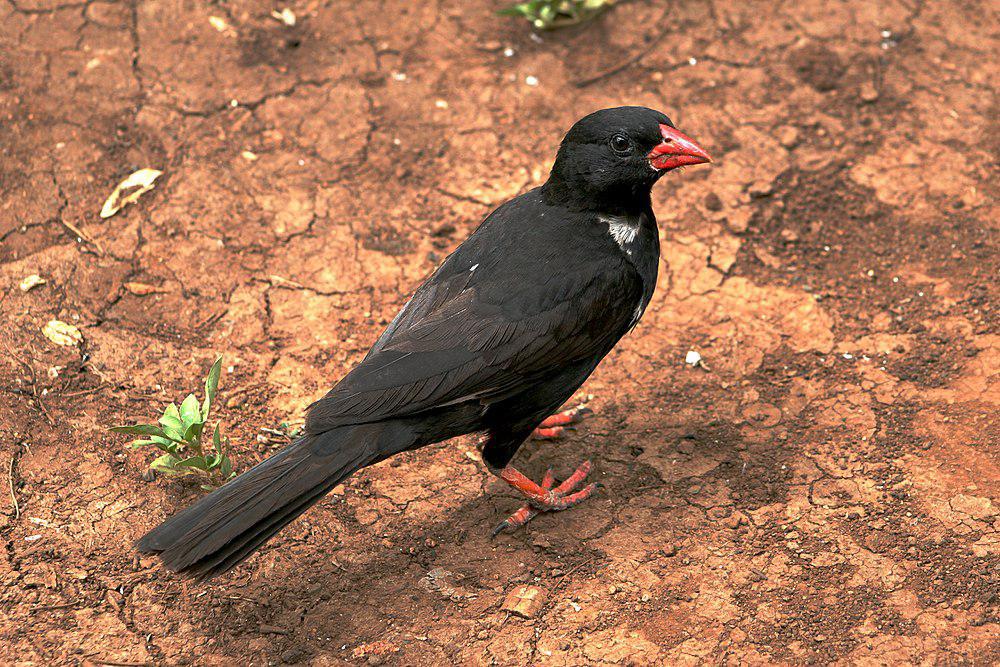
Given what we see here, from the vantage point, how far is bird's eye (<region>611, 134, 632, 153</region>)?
12.8 ft

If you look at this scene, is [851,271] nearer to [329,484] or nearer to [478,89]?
[478,89]

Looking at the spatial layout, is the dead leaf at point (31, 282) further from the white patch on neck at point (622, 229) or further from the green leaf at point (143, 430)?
the white patch on neck at point (622, 229)

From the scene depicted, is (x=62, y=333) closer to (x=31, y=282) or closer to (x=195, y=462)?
(x=31, y=282)

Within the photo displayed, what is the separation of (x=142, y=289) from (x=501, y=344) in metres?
2.24

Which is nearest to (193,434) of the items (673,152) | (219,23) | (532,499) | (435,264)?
(532,499)

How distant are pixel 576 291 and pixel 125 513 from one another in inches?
79.0

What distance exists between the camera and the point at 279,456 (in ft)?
11.5

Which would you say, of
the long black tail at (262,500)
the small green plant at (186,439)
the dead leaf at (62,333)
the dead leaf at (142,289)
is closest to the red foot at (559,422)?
the long black tail at (262,500)

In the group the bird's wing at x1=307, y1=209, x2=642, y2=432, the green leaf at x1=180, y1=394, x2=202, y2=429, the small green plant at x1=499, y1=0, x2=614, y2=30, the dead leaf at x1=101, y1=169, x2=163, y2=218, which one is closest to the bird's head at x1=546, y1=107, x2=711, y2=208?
the bird's wing at x1=307, y1=209, x2=642, y2=432

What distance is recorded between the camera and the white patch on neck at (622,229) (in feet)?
13.0

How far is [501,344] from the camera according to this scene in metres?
3.64

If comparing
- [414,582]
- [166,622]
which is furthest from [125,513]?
[414,582]

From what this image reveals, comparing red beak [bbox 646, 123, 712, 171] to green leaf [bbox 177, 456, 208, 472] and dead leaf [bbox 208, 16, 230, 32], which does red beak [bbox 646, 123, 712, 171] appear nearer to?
green leaf [bbox 177, 456, 208, 472]

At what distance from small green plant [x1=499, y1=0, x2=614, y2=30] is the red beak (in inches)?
101
